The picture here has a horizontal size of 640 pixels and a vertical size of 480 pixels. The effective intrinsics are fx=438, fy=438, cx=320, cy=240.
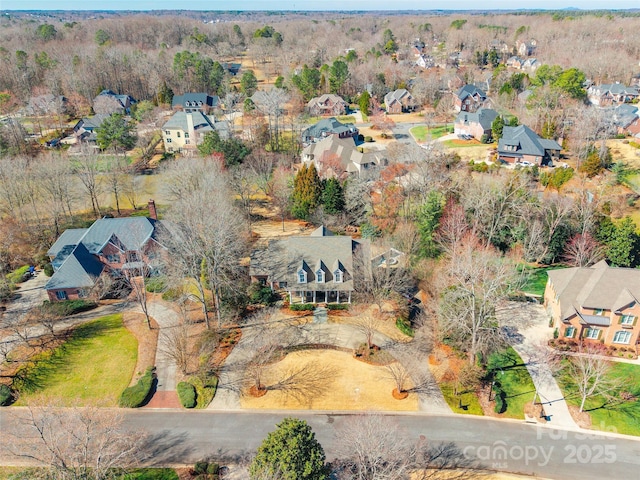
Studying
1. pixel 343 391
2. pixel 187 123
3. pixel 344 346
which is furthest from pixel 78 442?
pixel 187 123

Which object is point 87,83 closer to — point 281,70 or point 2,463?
point 281,70

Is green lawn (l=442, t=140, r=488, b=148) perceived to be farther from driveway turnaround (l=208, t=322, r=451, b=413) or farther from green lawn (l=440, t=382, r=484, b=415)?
green lawn (l=440, t=382, r=484, b=415)

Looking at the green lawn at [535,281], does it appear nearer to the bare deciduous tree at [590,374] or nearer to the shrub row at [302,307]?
the bare deciduous tree at [590,374]

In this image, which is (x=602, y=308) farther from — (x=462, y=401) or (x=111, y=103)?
(x=111, y=103)

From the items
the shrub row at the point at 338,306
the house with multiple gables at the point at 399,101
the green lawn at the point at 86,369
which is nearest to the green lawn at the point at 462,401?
the shrub row at the point at 338,306

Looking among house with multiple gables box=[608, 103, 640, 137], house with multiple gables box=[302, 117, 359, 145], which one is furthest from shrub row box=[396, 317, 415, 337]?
house with multiple gables box=[608, 103, 640, 137]

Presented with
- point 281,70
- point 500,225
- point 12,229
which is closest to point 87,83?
point 281,70
